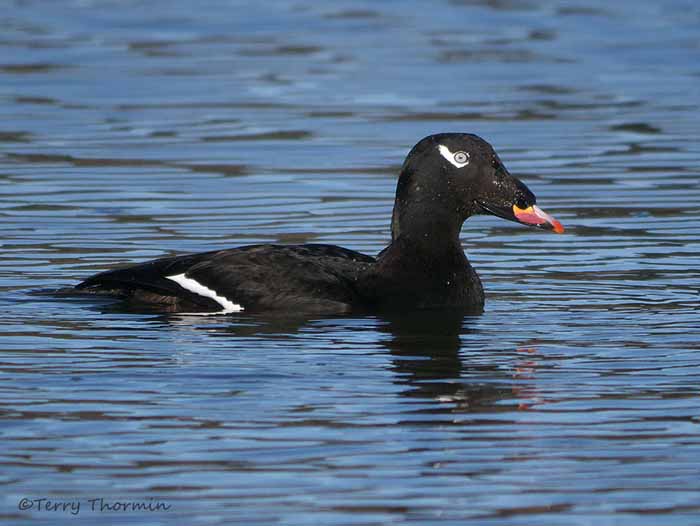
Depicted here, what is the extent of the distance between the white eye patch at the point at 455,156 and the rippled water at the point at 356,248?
2.67ft

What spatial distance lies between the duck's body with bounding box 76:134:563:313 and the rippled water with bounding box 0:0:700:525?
0.61 ft

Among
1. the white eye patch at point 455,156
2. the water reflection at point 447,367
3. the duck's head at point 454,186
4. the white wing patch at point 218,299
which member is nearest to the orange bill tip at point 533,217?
the duck's head at point 454,186

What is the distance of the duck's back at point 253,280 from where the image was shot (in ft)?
32.9

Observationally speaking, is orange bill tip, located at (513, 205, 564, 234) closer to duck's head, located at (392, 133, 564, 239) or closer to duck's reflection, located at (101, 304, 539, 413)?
duck's head, located at (392, 133, 564, 239)

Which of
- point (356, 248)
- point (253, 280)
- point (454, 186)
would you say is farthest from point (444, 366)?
point (356, 248)

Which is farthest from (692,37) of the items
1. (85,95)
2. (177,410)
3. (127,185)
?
(177,410)

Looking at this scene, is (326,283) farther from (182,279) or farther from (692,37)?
(692,37)

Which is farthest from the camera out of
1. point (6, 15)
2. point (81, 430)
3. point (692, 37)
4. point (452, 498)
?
point (6, 15)

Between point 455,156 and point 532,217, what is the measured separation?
549mm

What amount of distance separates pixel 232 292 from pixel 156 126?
736 cm

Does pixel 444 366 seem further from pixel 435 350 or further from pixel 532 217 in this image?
pixel 532 217

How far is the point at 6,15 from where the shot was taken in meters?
25.5

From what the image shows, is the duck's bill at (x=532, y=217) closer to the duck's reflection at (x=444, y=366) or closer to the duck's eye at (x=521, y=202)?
the duck's eye at (x=521, y=202)

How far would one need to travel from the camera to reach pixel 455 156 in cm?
1040
